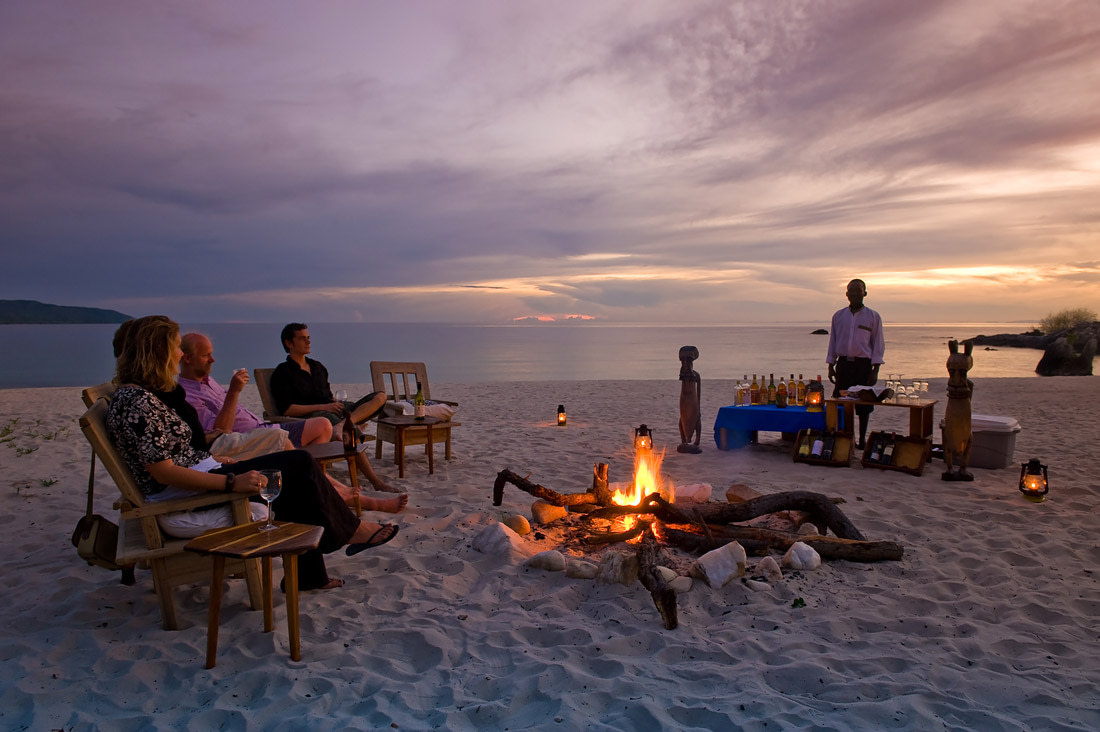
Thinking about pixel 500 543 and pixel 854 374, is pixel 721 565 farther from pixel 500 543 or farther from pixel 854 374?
pixel 854 374

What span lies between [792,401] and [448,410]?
12.6 ft

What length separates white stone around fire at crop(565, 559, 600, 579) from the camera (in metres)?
3.59

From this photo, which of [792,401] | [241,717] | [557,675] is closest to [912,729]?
[557,675]

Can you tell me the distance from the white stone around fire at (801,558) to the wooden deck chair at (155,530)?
2.85 metres

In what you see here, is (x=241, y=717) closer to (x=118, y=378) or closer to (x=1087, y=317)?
(x=118, y=378)

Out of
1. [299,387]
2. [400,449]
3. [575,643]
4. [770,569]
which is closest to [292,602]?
[575,643]

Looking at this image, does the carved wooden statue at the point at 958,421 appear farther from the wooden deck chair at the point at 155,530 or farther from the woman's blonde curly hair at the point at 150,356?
the woman's blonde curly hair at the point at 150,356

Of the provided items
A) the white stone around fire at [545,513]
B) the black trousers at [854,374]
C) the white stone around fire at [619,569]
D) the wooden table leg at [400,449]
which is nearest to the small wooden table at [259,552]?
the white stone around fire at [619,569]

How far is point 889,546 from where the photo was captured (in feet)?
12.5

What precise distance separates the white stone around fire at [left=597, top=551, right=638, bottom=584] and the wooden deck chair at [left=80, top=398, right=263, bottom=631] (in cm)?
180

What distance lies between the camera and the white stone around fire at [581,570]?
3590 millimetres

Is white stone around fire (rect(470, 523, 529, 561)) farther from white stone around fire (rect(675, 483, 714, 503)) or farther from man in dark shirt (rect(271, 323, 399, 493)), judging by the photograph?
man in dark shirt (rect(271, 323, 399, 493))

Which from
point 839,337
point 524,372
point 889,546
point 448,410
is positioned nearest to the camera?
point 889,546

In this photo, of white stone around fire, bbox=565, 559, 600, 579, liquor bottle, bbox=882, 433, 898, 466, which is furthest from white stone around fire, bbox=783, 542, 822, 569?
liquor bottle, bbox=882, 433, 898, 466
